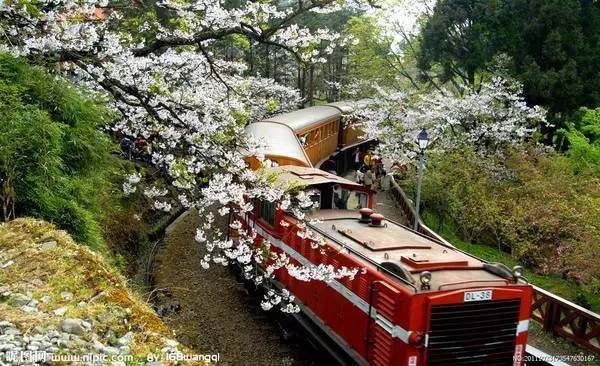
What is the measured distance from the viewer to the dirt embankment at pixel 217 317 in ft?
32.5

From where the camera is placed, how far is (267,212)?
11.5 meters

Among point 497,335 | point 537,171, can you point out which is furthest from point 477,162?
point 497,335

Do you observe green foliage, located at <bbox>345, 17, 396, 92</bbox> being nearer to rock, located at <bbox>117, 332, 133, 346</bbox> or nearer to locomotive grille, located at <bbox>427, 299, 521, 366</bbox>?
locomotive grille, located at <bbox>427, 299, 521, 366</bbox>

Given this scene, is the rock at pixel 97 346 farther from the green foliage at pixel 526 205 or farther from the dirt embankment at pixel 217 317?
the green foliage at pixel 526 205

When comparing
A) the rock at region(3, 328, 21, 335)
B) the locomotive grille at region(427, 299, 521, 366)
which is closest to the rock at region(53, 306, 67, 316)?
the rock at region(3, 328, 21, 335)

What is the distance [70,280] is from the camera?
493 cm

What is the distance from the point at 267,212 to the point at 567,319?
637 cm

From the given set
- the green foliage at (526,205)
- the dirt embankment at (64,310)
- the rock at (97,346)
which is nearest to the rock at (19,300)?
the dirt embankment at (64,310)

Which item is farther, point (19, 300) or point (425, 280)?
point (425, 280)

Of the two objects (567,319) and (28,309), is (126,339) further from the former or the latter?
(567,319)

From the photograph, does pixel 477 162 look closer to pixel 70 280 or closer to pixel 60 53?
pixel 60 53

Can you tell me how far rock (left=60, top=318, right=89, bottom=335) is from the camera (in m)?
4.03

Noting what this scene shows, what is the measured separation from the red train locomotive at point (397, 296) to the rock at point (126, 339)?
3.87m

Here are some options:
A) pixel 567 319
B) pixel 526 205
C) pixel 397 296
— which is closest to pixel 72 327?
pixel 397 296
